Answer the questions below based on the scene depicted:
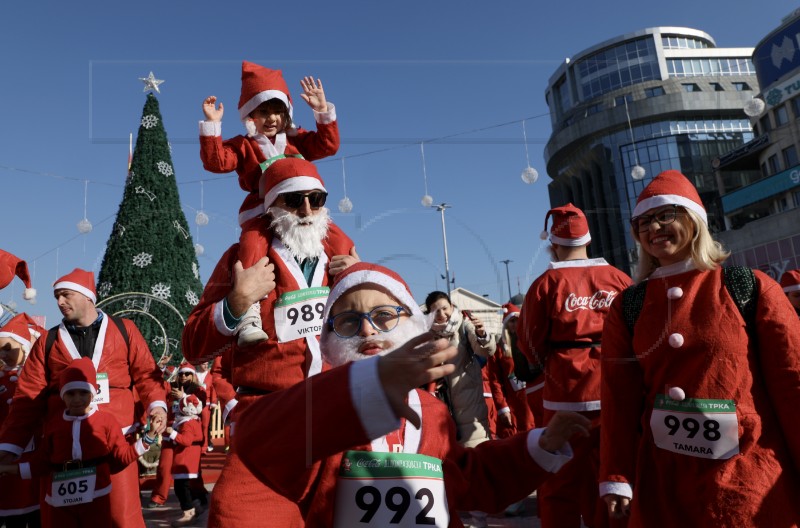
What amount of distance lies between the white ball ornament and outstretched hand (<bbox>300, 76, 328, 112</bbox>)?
2.65 m

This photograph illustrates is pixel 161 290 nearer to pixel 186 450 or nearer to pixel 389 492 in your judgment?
pixel 186 450

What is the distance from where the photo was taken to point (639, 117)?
5447 centimetres

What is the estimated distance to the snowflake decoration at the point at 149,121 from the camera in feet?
52.2

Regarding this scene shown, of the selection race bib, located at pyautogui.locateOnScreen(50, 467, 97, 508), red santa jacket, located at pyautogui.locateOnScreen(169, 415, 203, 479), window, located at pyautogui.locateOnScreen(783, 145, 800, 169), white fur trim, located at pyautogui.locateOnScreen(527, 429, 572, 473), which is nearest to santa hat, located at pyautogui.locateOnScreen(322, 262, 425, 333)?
white fur trim, located at pyautogui.locateOnScreen(527, 429, 572, 473)

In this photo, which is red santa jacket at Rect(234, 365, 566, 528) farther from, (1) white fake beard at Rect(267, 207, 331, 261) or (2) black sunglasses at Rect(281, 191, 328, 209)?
(2) black sunglasses at Rect(281, 191, 328, 209)

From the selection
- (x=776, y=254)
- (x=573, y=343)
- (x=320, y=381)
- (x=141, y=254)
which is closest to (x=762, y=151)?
(x=776, y=254)

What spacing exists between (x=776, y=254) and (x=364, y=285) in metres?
38.1

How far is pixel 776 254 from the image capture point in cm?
3425

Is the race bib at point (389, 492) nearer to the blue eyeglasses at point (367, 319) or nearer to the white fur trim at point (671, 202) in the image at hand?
the blue eyeglasses at point (367, 319)

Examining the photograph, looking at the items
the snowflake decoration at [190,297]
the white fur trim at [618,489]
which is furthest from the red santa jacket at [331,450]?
the snowflake decoration at [190,297]

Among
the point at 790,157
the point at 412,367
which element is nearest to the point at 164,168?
the point at 412,367

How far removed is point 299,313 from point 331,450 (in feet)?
4.75

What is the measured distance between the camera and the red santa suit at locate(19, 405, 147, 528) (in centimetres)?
419

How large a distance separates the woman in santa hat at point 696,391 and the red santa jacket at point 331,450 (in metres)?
0.80
